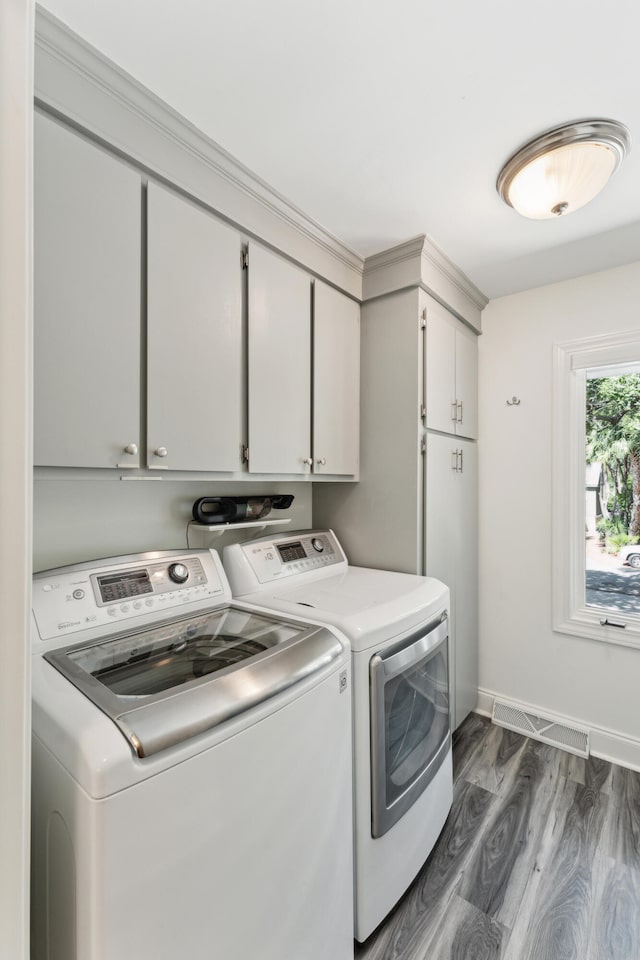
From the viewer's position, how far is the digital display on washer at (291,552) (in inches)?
70.4

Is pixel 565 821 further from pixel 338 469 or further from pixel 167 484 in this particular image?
pixel 167 484

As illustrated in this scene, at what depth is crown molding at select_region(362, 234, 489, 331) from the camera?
1.90 metres

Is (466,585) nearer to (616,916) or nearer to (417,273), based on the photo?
(616,916)

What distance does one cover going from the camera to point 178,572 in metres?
1.39

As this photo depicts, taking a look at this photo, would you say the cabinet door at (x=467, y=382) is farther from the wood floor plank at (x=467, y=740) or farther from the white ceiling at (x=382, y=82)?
the wood floor plank at (x=467, y=740)

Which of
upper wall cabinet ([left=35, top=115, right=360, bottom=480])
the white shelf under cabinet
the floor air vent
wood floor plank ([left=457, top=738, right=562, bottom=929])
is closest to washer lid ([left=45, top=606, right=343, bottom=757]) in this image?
the white shelf under cabinet

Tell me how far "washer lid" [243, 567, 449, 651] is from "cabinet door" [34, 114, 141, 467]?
720mm

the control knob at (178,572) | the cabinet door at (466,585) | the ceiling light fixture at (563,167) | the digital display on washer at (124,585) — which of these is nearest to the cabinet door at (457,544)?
the cabinet door at (466,585)

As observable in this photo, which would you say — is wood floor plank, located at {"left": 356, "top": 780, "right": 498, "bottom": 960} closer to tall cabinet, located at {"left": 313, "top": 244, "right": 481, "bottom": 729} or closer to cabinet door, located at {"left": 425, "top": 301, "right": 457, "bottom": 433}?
tall cabinet, located at {"left": 313, "top": 244, "right": 481, "bottom": 729}

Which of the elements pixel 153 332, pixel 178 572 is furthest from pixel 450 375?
pixel 178 572

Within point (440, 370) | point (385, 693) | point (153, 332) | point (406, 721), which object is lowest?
point (406, 721)

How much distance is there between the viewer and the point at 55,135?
3.38ft

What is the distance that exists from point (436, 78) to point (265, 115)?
50 cm

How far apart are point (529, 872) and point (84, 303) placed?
7.62ft
